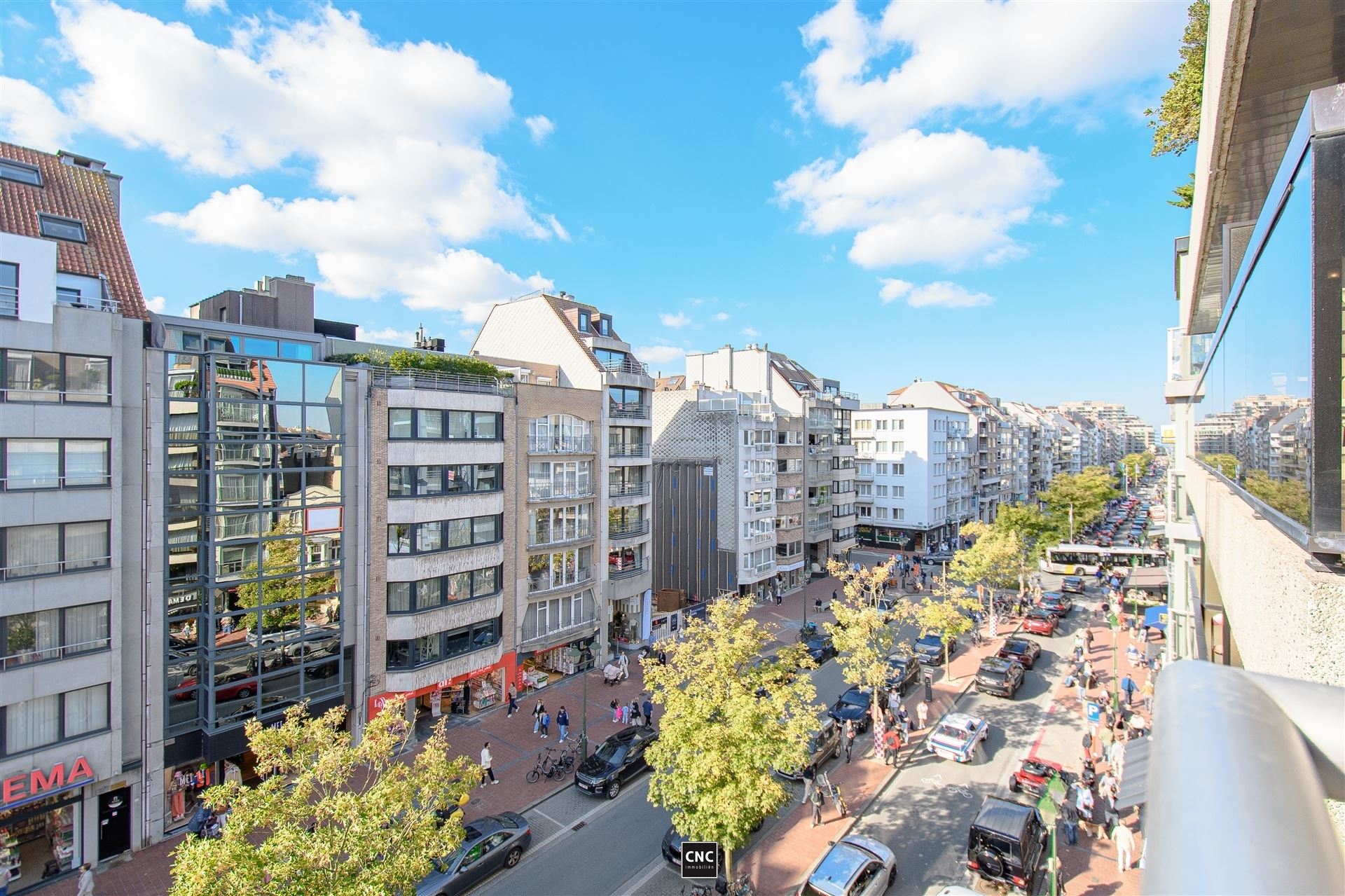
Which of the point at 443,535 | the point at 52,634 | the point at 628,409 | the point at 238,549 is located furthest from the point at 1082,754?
the point at 52,634

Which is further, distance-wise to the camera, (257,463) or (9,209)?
(257,463)

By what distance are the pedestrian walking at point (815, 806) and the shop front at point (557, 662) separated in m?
14.3

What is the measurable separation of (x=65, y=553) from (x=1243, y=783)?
86.4 feet

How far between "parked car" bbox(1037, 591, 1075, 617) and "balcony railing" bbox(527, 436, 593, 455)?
32456 millimetres

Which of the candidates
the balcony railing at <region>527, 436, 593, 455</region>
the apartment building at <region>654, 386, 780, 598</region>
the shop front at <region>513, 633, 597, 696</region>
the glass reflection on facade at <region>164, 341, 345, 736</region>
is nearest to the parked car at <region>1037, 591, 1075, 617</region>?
the apartment building at <region>654, 386, 780, 598</region>

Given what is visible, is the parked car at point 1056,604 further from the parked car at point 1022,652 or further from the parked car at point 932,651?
the parked car at point 932,651

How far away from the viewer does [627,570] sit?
1512 inches

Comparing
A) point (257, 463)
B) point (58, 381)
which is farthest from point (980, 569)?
point (58, 381)

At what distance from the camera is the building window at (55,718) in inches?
739

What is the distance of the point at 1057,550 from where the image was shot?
61.8 metres

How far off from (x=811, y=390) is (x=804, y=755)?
45.7 m

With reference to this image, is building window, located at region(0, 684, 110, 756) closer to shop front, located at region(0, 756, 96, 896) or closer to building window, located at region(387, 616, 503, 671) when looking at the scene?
shop front, located at region(0, 756, 96, 896)

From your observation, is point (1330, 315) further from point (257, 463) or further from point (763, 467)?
point (763, 467)

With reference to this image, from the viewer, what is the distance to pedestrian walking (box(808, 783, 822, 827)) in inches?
848
